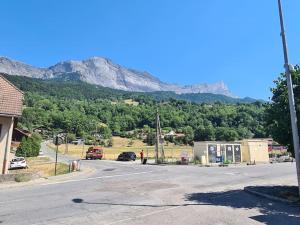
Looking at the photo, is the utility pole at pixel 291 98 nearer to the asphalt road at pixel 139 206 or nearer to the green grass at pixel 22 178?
the asphalt road at pixel 139 206

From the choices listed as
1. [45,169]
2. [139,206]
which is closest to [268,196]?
[139,206]

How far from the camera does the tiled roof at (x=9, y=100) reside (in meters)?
21.9

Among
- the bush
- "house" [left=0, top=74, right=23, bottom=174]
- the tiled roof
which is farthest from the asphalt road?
the bush

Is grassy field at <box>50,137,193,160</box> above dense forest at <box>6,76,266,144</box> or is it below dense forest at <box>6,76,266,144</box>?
below

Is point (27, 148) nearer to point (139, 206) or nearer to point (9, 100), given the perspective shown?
point (9, 100)

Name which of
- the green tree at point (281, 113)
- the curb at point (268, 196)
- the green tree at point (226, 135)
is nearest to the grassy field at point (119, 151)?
the green tree at point (226, 135)

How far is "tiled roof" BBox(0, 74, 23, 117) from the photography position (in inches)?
862

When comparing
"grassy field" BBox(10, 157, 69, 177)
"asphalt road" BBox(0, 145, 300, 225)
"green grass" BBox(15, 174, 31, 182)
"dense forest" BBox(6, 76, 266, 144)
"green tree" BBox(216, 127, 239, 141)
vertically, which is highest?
"dense forest" BBox(6, 76, 266, 144)

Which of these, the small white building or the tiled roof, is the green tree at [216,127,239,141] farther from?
the tiled roof

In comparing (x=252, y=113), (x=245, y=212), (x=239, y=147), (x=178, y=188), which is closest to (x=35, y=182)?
(x=178, y=188)

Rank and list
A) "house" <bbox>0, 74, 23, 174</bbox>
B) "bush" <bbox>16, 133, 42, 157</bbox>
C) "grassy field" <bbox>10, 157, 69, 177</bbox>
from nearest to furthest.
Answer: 1. "house" <bbox>0, 74, 23, 174</bbox>
2. "grassy field" <bbox>10, 157, 69, 177</bbox>
3. "bush" <bbox>16, 133, 42, 157</bbox>

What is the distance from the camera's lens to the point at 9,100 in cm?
2295

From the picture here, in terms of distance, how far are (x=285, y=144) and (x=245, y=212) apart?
15.7 feet

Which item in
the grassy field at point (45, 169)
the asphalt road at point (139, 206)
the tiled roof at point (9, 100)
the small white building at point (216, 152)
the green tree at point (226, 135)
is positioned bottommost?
the asphalt road at point (139, 206)
